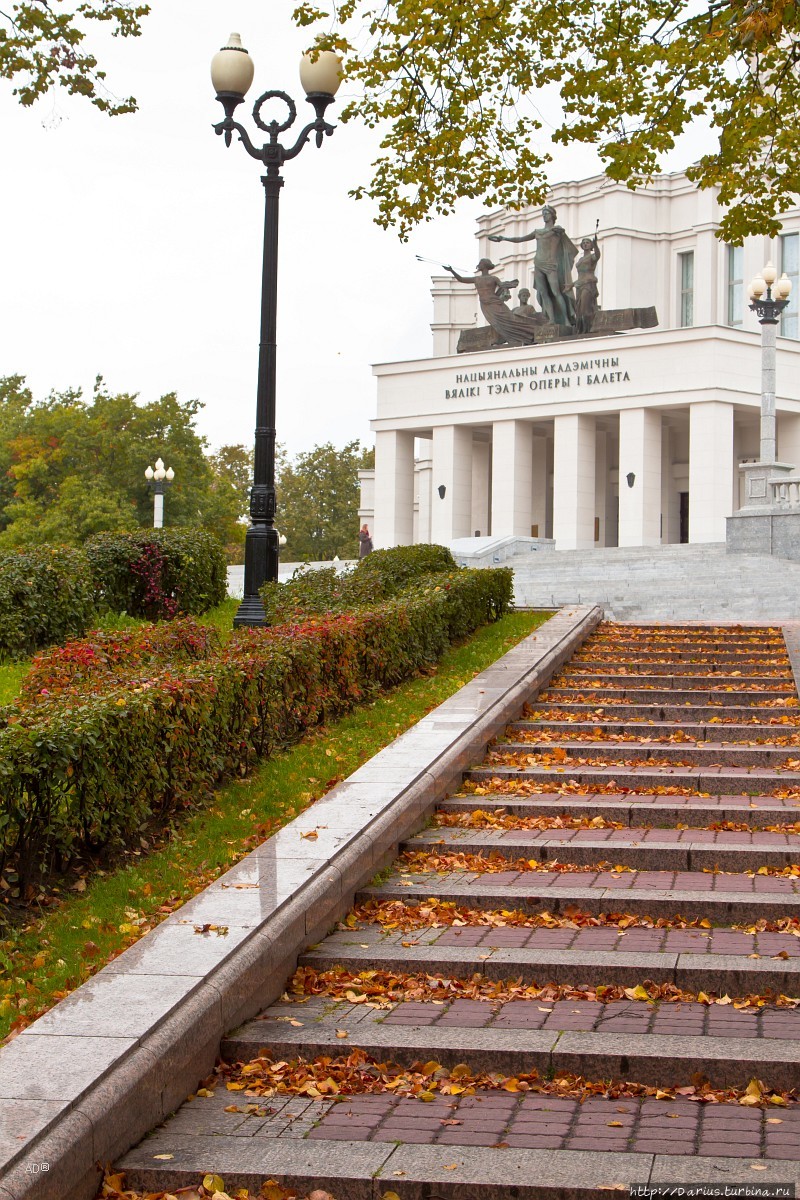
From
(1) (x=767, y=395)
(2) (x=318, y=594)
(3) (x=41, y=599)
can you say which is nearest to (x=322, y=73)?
(2) (x=318, y=594)

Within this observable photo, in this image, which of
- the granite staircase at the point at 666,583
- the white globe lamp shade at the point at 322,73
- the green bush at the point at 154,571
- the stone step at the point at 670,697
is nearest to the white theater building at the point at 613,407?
the granite staircase at the point at 666,583

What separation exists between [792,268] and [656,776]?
138 feet

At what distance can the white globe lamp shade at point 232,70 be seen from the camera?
13148mm

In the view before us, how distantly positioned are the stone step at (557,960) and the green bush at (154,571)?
955 cm

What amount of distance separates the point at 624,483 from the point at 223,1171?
3557 cm

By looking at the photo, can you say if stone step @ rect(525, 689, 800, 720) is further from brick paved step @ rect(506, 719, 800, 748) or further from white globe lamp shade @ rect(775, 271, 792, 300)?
white globe lamp shade @ rect(775, 271, 792, 300)

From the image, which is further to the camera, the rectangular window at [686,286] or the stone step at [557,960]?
the rectangular window at [686,286]

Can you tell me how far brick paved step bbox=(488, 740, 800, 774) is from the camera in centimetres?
1036

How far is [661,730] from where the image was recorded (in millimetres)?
11555

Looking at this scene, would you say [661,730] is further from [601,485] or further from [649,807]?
[601,485]

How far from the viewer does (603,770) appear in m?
10.1

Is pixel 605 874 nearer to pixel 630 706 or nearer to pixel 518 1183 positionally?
pixel 518 1183

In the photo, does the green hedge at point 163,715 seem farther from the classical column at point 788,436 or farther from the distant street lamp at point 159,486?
the classical column at point 788,436

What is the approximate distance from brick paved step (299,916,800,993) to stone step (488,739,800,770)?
392cm
